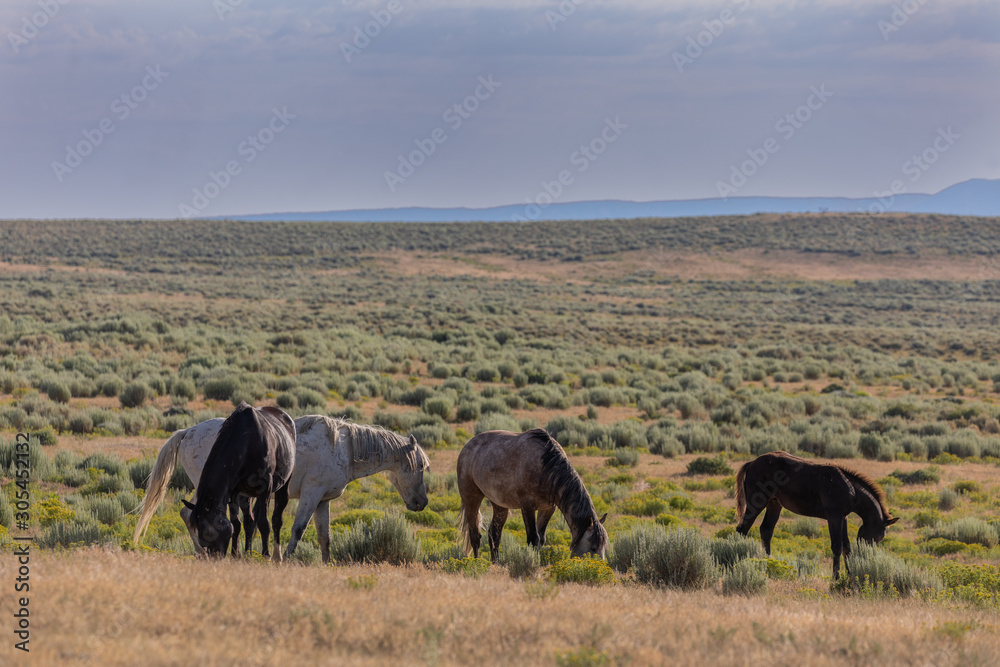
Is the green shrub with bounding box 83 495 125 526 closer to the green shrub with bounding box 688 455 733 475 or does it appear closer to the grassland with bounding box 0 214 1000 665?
the grassland with bounding box 0 214 1000 665

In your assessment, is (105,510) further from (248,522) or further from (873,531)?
(873,531)

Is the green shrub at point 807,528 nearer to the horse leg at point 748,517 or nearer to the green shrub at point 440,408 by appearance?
the horse leg at point 748,517

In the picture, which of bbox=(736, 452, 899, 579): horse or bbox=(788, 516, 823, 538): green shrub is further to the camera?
bbox=(788, 516, 823, 538): green shrub

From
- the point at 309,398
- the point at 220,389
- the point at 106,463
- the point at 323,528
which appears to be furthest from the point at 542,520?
the point at 220,389

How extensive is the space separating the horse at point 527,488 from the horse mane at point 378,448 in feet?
1.90

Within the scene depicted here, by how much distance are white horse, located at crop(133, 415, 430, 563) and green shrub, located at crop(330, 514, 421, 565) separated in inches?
8.7

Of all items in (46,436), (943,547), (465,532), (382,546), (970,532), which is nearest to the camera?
(382,546)

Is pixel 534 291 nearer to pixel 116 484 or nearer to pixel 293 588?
pixel 116 484

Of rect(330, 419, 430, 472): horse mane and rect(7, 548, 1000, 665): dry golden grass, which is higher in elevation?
rect(330, 419, 430, 472): horse mane

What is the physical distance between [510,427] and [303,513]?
9922 mm

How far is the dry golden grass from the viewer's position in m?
4.39

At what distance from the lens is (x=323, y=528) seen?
8.39 m

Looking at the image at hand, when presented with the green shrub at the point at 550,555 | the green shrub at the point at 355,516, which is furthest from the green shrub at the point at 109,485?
the green shrub at the point at 550,555

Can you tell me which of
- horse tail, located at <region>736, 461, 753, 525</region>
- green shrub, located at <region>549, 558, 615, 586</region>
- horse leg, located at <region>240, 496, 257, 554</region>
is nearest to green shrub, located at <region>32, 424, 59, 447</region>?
horse leg, located at <region>240, 496, 257, 554</region>
